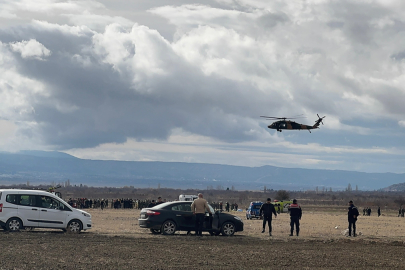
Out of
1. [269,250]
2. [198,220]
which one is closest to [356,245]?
[269,250]

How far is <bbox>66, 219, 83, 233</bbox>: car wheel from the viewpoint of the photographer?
23341 millimetres

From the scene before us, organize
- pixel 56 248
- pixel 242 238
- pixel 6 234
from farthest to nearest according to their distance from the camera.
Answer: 1. pixel 242 238
2. pixel 6 234
3. pixel 56 248

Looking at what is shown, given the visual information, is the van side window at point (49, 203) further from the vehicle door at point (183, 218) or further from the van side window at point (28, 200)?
the vehicle door at point (183, 218)

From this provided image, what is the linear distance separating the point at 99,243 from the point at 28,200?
16.5 feet

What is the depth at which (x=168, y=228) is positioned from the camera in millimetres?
23406

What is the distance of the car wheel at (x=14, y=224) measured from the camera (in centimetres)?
2245

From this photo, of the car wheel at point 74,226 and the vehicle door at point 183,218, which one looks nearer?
the car wheel at point 74,226

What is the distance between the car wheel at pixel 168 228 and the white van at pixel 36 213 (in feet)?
10.3

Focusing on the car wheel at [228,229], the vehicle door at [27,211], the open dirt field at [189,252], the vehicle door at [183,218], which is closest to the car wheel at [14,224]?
the vehicle door at [27,211]

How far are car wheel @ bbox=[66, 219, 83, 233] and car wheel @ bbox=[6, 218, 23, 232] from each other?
73.2 inches

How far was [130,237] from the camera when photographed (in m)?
21.8

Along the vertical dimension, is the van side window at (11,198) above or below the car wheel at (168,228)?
above

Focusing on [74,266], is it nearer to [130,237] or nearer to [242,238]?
[130,237]

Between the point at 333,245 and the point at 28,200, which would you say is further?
the point at 28,200
